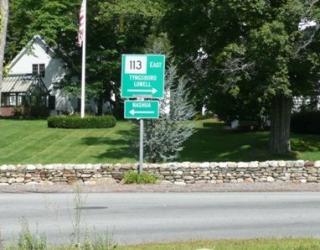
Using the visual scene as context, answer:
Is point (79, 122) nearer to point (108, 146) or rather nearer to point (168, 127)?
point (108, 146)

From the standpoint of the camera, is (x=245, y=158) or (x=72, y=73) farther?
(x=72, y=73)

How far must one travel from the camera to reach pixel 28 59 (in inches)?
2621

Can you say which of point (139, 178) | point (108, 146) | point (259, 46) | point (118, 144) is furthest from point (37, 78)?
point (139, 178)

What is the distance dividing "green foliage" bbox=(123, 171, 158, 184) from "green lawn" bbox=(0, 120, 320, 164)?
520 cm

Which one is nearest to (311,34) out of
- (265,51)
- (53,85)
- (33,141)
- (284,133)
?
(265,51)

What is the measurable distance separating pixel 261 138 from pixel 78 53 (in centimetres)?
2595

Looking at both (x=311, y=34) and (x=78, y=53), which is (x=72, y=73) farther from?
(x=311, y=34)

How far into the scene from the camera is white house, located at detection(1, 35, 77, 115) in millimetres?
61250

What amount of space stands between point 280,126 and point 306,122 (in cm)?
916

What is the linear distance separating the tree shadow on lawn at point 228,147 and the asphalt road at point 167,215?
11.6 meters

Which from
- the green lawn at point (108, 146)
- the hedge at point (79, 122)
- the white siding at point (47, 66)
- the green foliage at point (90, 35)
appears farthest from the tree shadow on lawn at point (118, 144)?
the white siding at point (47, 66)

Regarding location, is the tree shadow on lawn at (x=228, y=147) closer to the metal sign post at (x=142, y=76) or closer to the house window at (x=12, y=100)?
the metal sign post at (x=142, y=76)

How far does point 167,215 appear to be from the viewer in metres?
13.2

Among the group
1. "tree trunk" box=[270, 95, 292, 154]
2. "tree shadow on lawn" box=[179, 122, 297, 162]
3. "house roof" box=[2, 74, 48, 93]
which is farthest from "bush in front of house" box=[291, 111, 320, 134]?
"house roof" box=[2, 74, 48, 93]
